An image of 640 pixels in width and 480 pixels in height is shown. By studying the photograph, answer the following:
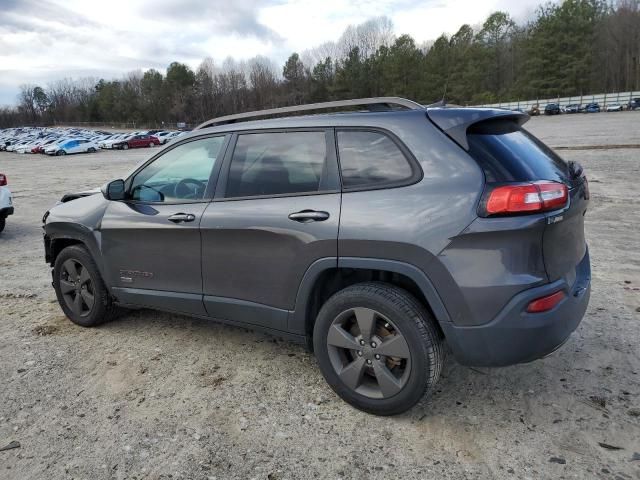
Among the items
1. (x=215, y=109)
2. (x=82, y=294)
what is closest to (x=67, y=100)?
(x=215, y=109)

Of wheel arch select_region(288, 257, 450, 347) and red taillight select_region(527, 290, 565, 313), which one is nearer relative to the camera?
red taillight select_region(527, 290, 565, 313)

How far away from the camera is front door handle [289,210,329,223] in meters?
2.99

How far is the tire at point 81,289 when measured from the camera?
430 centimetres

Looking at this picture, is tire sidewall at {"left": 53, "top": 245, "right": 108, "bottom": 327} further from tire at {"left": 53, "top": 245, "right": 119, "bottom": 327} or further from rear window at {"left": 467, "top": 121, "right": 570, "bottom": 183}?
rear window at {"left": 467, "top": 121, "right": 570, "bottom": 183}

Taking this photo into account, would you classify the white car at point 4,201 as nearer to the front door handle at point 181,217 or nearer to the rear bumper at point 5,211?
the rear bumper at point 5,211

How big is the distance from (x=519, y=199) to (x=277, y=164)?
1.57 meters

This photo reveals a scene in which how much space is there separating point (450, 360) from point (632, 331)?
155 centimetres

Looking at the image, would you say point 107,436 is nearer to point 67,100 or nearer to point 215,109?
→ point 215,109

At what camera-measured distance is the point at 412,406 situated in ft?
9.45

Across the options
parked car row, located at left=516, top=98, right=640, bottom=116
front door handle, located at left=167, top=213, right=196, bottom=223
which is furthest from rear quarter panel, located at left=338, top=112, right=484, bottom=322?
parked car row, located at left=516, top=98, right=640, bottom=116

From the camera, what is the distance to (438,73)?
91875mm

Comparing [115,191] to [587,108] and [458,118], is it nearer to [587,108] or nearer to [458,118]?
[458,118]

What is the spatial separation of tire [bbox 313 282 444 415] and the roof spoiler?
0.92 meters

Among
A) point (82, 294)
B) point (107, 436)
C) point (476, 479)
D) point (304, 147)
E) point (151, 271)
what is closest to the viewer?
point (476, 479)
